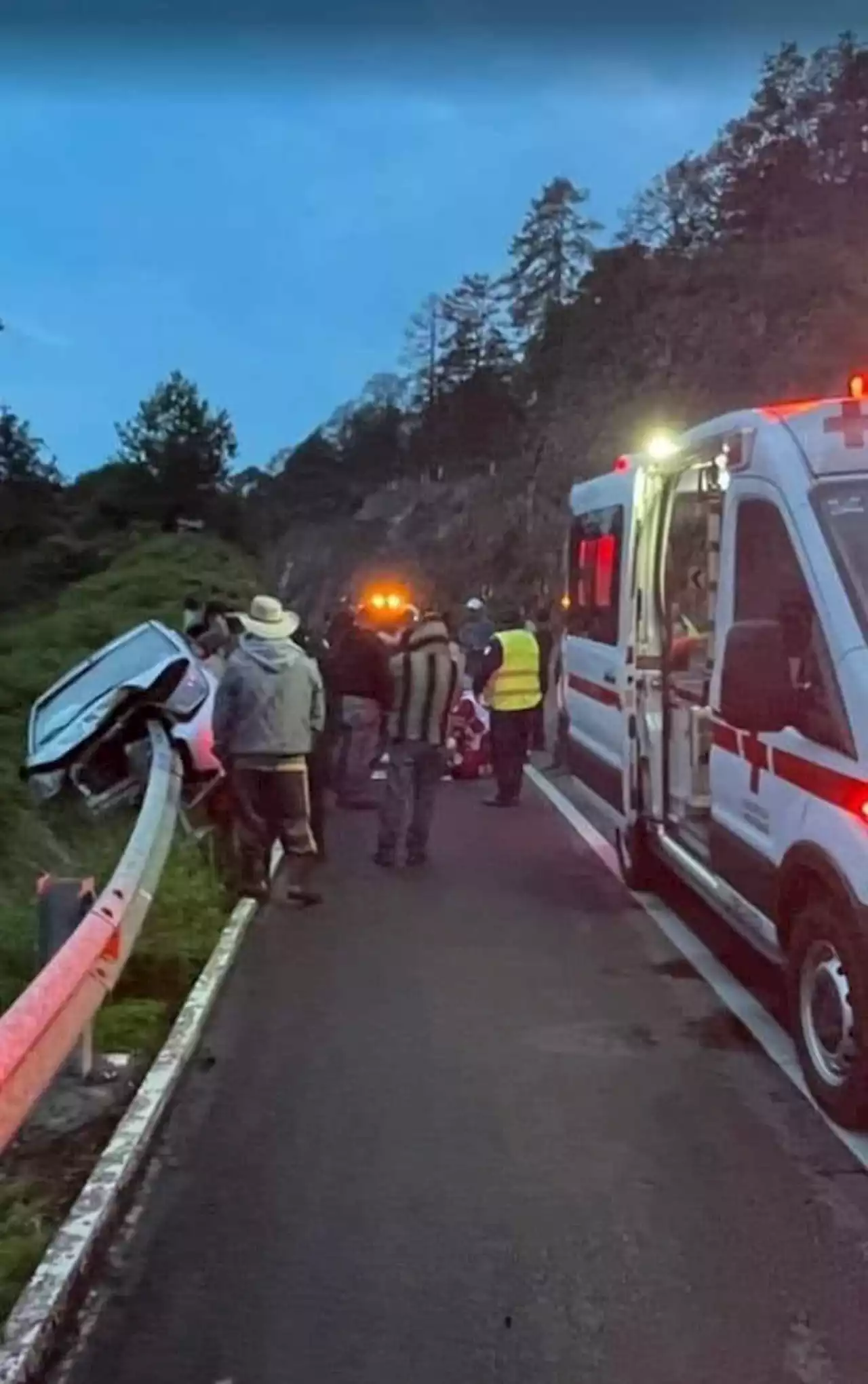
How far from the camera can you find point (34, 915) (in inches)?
356

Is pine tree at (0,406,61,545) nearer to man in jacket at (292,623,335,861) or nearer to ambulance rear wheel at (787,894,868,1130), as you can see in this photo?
man in jacket at (292,623,335,861)

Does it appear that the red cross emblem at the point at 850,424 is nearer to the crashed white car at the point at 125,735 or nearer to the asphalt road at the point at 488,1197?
the asphalt road at the point at 488,1197

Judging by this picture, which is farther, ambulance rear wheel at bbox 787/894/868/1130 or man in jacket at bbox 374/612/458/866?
man in jacket at bbox 374/612/458/866

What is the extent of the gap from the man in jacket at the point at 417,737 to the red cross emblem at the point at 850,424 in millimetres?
5307

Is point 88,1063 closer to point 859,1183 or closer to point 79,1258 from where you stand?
point 79,1258

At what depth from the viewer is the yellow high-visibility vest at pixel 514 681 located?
15516mm

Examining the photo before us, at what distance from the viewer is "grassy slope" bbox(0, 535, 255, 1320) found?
5336 millimetres

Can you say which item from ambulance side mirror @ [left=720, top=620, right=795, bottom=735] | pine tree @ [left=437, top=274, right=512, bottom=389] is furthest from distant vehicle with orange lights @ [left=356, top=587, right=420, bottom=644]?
pine tree @ [left=437, top=274, right=512, bottom=389]

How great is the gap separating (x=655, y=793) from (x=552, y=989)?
83.9 inches

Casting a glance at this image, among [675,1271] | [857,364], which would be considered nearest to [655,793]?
[675,1271]

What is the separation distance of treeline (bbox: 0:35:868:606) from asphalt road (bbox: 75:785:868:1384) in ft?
78.3

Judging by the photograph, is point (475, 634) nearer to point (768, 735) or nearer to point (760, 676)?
point (768, 735)

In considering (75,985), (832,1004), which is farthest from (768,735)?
(75,985)

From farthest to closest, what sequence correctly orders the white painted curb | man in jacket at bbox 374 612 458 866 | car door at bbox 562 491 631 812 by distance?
man in jacket at bbox 374 612 458 866 → car door at bbox 562 491 631 812 → the white painted curb
